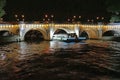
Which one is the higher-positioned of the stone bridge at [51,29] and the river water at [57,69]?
the stone bridge at [51,29]

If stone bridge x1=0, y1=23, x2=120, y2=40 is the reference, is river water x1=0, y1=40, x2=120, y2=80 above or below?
below

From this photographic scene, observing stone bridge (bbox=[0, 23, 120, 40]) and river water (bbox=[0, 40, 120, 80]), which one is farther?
stone bridge (bbox=[0, 23, 120, 40])

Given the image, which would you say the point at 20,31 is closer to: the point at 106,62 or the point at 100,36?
the point at 100,36

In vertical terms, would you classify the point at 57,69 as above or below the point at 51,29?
below

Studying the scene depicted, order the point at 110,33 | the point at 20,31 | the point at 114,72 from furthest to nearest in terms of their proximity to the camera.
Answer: the point at 110,33
the point at 20,31
the point at 114,72

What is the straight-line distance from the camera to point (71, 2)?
457ft

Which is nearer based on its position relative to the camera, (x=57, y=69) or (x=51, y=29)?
(x=57, y=69)

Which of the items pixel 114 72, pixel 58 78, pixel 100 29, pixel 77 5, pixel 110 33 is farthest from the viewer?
pixel 77 5

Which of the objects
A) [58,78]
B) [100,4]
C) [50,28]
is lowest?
[58,78]

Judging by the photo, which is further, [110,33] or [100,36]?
[110,33]

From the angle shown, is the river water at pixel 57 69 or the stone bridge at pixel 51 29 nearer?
the river water at pixel 57 69

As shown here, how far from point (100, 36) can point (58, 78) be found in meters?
78.0

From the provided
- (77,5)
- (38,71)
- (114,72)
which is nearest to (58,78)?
(38,71)

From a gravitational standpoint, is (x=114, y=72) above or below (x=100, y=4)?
below
